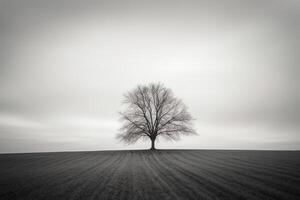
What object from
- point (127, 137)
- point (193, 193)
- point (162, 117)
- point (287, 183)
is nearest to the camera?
point (193, 193)

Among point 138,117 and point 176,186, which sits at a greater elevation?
point 138,117

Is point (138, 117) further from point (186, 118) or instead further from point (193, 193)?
point (193, 193)

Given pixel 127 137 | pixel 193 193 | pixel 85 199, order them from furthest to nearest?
pixel 127 137
pixel 193 193
pixel 85 199

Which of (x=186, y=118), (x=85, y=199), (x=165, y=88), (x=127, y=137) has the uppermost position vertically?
(x=165, y=88)

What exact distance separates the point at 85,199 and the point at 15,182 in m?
7.05

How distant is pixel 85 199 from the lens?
8.58m

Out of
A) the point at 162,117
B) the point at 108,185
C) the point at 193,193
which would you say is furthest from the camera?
the point at 162,117

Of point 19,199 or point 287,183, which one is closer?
point 19,199

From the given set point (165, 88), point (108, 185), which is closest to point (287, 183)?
point (108, 185)

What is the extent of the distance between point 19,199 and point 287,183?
13390mm

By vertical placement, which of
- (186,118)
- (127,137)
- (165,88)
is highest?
(165,88)

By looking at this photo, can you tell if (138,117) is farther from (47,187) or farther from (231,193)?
(231,193)

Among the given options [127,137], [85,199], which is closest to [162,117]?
[127,137]

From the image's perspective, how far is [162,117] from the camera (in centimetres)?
3938
